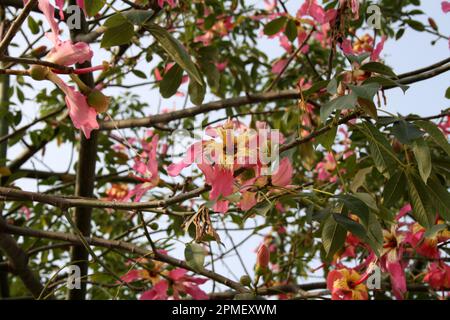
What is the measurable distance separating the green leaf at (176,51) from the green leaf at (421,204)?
557mm

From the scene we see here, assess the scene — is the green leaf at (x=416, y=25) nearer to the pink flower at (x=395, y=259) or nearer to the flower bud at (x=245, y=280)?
the pink flower at (x=395, y=259)

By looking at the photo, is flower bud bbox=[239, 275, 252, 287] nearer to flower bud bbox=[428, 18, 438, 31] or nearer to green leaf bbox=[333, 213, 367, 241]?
green leaf bbox=[333, 213, 367, 241]

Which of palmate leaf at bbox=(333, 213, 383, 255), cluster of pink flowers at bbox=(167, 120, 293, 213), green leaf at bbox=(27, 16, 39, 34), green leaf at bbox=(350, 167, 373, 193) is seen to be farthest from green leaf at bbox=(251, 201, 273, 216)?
green leaf at bbox=(27, 16, 39, 34)

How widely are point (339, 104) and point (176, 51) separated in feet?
0.79

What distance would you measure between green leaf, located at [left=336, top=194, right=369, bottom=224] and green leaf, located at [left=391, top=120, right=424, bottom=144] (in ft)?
0.41

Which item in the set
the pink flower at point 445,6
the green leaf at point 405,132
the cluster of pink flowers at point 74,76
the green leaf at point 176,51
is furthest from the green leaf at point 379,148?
the pink flower at point 445,6

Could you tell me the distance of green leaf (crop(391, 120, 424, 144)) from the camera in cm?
92

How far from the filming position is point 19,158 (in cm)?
221

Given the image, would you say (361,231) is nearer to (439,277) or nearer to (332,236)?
(332,236)

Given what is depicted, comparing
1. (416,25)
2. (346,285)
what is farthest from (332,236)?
(416,25)

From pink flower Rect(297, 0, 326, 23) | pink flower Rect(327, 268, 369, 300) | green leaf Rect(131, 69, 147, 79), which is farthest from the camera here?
green leaf Rect(131, 69, 147, 79)

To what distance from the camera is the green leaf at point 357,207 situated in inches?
36.5
